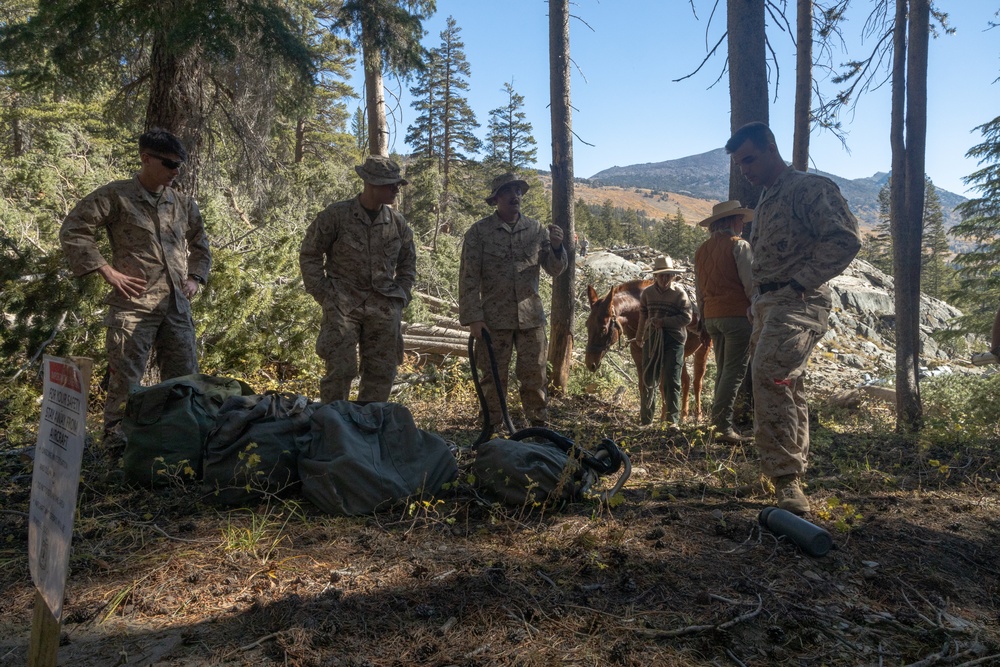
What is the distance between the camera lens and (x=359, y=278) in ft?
16.9

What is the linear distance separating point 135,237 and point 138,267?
224 mm

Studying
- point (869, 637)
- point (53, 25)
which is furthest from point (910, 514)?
point (53, 25)

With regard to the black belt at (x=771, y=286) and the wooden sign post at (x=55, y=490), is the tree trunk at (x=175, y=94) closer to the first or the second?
the wooden sign post at (x=55, y=490)

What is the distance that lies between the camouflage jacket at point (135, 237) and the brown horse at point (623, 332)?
4.93m

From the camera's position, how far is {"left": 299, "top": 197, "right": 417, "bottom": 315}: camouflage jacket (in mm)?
5102

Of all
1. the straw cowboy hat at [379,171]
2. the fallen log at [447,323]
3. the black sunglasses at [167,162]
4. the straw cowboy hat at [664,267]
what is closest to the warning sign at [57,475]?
the black sunglasses at [167,162]

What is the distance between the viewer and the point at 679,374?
6.93 meters

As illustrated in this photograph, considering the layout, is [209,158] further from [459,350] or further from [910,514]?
[910,514]

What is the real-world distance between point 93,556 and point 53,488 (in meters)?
1.54

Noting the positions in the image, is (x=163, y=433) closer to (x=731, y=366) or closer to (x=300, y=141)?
(x=731, y=366)

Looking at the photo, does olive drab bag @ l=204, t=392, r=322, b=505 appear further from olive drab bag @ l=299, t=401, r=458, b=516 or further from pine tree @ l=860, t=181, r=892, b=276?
pine tree @ l=860, t=181, r=892, b=276

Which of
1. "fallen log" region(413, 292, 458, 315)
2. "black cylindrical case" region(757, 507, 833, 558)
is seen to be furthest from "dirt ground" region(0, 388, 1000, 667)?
"fallen log" region(413, 292, 458, 315)

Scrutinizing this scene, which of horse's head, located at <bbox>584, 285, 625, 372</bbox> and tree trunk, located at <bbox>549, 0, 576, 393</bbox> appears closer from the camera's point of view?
horse's head, located at <bbox>584, 285, 625, 372</bbox>

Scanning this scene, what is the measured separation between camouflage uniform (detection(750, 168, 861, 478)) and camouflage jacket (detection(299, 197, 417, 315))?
9.59 feet
